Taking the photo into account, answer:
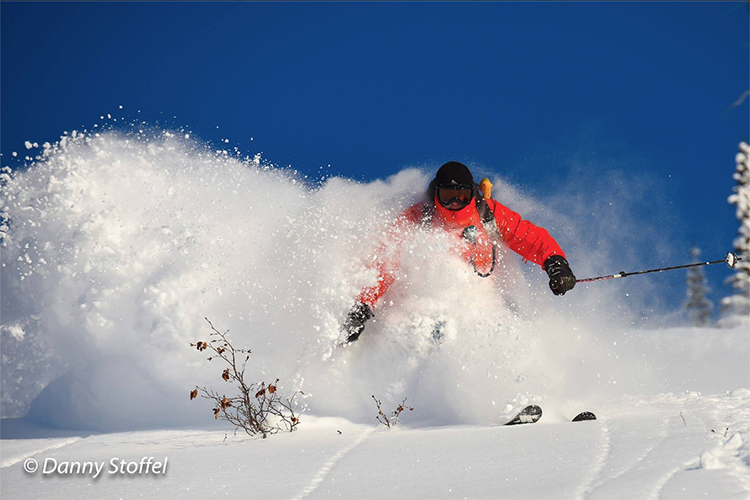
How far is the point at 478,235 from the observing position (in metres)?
5.97

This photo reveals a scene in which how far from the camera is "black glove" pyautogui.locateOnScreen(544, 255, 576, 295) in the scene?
18.4ft

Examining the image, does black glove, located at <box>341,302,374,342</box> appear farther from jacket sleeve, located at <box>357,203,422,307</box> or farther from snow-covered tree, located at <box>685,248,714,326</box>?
snow-covered tree, located at <box>685,248,714,326</box>

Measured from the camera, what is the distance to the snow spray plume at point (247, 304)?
5293mm

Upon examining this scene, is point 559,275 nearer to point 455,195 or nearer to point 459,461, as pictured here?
point 455,195

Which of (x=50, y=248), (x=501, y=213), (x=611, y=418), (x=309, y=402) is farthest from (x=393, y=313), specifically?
(x=50, y=248)

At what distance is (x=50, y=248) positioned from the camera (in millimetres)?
7156

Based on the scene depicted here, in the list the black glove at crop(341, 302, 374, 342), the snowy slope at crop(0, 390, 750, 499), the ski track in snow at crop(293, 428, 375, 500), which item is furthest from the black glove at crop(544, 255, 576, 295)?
the ski track in snow at crop(293, 428, 375, 500)

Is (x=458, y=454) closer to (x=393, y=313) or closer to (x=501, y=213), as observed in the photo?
(x=393, y=313)

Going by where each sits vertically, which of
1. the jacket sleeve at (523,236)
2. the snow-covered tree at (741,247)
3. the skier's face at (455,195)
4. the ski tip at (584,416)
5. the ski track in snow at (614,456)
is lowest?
the ski track in snow at (614,456)

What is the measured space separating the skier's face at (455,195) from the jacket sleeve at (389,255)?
0.43 m

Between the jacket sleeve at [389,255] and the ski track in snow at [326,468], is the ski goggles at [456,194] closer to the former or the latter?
the jacket sleeve at [389,255]

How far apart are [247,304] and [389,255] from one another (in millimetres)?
1738

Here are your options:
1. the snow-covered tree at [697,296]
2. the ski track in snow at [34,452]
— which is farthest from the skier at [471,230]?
the snow-covered tree at [697,296]

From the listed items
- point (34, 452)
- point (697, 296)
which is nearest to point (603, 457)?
point (34, 452)
